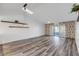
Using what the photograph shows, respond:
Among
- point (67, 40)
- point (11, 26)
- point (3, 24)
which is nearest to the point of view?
point (3, 24)

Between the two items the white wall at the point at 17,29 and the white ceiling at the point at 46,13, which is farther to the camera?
the white ceiling at the point at 46,13

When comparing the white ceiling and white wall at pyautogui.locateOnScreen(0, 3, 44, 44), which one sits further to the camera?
the white ceiling

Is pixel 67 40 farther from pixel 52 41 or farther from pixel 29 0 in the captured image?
pixel 29 0

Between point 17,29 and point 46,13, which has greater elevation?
point 46,13

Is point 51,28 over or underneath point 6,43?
over

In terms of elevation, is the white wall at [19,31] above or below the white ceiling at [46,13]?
below

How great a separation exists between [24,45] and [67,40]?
108cm

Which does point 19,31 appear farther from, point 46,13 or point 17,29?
point 46,13

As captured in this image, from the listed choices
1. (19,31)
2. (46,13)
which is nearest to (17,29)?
(19,31)

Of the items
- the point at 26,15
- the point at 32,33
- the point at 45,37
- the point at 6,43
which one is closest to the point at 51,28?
the point at 45,37

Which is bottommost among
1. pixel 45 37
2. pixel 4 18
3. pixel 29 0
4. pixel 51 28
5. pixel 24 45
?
pixel 24 45

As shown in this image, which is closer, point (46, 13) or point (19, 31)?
point (46, 13)

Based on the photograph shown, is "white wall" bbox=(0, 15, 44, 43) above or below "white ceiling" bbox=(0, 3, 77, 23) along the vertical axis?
below

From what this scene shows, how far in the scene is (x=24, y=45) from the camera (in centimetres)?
224
